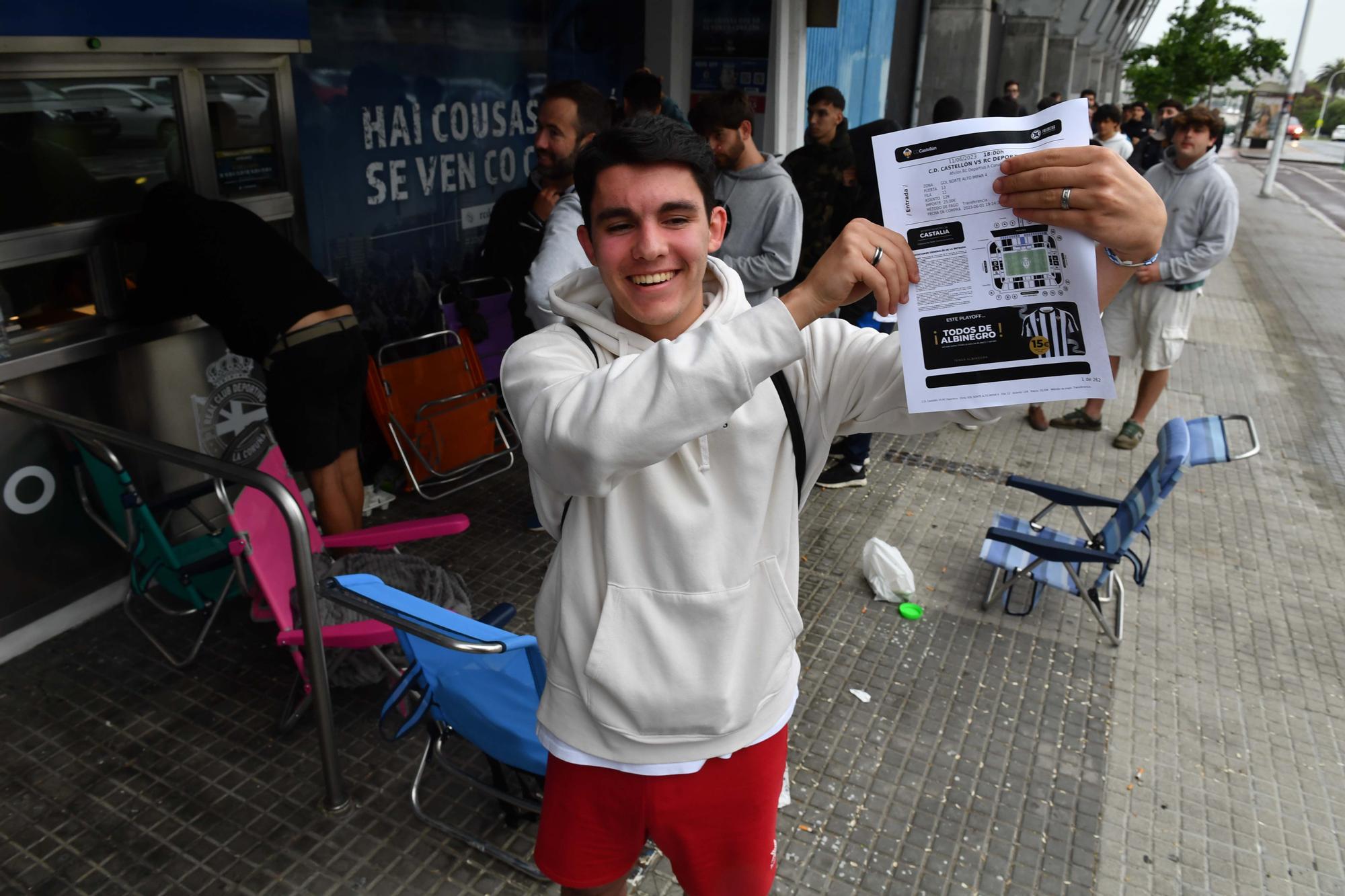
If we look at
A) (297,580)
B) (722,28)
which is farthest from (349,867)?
(722,28)

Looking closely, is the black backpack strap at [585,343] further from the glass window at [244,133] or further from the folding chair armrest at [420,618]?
the glass window at [244,133]

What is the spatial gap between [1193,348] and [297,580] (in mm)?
9313

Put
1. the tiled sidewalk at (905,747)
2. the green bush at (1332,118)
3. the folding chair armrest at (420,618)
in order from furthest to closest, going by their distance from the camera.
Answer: the green bush at (1332,118) < the tiled sidewalk at (905,747) < the folding chair armrest at (420,618)

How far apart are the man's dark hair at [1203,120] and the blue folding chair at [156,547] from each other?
6.03 metres

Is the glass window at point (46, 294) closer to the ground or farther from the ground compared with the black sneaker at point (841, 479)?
farther from the ground

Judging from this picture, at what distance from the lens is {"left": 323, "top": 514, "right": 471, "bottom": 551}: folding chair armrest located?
132 inches

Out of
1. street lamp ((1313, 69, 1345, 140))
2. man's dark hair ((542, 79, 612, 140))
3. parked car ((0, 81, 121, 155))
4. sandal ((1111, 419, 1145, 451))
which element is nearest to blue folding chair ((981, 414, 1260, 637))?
sandal ((1111, 419, 1145, 451))

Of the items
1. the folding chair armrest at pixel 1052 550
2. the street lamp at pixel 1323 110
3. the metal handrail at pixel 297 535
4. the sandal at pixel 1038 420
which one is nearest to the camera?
the metal handrail at pixel 297 535

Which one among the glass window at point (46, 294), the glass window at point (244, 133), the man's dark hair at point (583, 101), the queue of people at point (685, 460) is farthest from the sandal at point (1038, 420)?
the glass window at point (46, 294)

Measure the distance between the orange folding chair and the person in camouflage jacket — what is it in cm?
208

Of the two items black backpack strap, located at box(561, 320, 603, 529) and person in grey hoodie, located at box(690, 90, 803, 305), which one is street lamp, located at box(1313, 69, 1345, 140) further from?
black backpack strap, located at box(561, 320, 603, 529)

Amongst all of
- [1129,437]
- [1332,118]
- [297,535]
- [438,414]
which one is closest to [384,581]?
[297,535]

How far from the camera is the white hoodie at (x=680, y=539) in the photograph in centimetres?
156

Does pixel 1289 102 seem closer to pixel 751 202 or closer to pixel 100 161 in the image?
pixel 751 202
